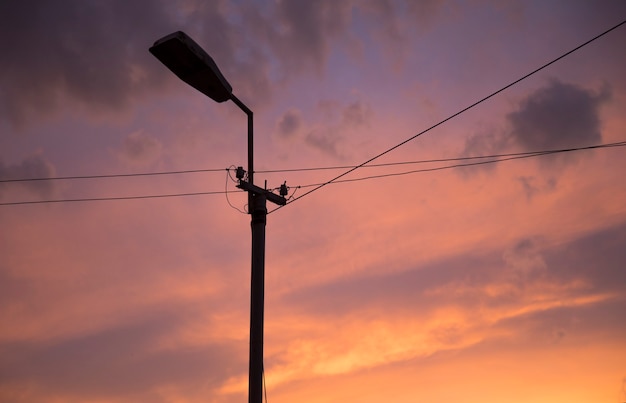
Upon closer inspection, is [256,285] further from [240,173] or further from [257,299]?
[240,173]

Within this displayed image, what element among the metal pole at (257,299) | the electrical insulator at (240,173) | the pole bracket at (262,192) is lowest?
the metal pole at (257,299)

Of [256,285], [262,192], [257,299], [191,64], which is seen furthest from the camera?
[262,192]

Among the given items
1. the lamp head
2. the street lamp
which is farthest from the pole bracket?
the lamp head

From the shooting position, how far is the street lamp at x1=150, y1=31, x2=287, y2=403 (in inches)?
299

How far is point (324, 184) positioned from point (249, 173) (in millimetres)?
3295

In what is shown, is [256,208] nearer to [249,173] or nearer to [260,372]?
[249,173]

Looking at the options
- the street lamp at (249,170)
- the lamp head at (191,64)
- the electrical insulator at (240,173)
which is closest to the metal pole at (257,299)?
the street lamp at (249,170)

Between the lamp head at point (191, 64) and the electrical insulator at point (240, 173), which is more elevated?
the lamp head at point (191, 64)

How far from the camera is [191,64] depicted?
321 inches

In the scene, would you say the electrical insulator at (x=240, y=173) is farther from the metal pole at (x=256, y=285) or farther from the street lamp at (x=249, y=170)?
the metal pole at (x=256, y=285)

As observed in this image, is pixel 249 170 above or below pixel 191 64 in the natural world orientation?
below

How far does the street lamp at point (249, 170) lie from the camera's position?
7590 millimetres

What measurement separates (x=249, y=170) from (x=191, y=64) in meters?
1.91

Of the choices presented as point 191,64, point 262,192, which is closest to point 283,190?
point 262,192
